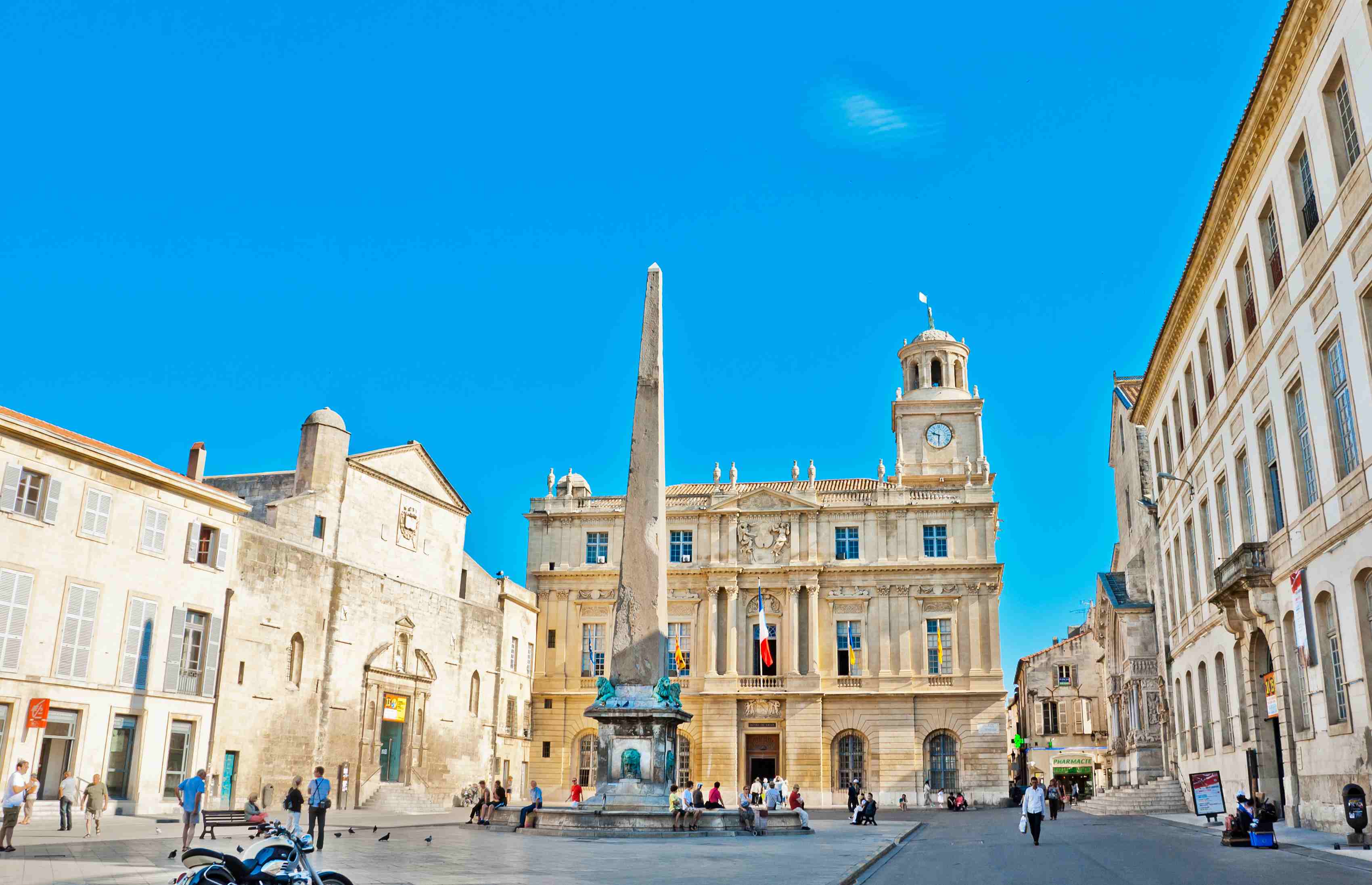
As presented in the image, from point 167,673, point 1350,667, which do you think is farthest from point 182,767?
point 1350,667

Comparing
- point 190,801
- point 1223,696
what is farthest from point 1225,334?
point 190,801

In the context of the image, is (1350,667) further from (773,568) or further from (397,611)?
(773,568)

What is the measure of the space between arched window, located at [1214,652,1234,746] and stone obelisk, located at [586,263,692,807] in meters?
12.7

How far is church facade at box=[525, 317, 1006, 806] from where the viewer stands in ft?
151

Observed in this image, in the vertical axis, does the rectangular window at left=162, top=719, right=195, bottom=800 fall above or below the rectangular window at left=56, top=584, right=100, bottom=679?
below

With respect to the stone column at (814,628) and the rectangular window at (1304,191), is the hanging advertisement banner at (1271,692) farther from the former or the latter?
the stone column at (814,628)

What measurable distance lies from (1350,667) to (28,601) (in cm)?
2479

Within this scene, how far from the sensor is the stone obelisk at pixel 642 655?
19531 mm

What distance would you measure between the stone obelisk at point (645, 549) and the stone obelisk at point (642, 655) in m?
0.02

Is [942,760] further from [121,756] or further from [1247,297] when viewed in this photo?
[121,756]

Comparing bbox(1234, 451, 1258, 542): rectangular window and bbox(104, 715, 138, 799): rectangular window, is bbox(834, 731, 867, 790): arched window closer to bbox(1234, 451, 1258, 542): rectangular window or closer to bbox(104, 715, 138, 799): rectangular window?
bbox(1234, 451, 1258, 542): rectangular window

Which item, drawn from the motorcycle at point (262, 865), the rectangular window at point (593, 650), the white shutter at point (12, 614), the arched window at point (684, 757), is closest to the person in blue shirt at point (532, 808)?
the white shutter at point (12, 614)

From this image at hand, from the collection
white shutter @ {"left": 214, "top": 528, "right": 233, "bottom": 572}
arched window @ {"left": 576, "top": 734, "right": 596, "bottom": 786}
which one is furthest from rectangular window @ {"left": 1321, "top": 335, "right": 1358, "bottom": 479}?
arched window @ {"left": 576, "top": 734, "right": 596, "bottom": 786}

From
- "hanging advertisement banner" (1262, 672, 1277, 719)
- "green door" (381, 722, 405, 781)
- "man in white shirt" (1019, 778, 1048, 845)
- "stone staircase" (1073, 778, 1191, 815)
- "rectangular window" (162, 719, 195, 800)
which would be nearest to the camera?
"man in white shirt" (1019, 778, 1048, 845)
